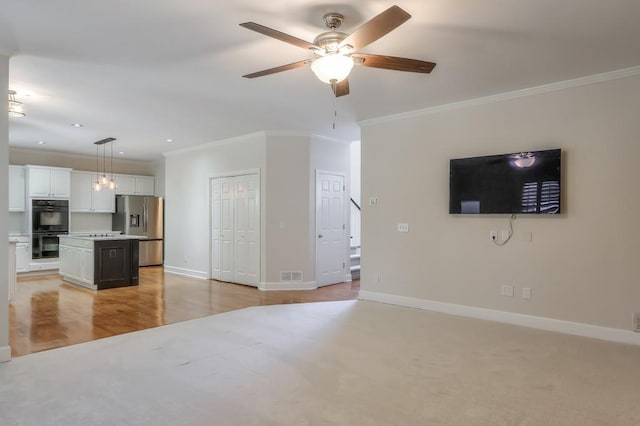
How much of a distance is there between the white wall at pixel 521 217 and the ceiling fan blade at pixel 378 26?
2.72m

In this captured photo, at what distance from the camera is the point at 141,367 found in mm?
3090

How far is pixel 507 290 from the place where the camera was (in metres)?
4.40

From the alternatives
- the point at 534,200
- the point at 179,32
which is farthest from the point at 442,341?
the point at 179,32

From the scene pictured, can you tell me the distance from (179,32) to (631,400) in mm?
4140

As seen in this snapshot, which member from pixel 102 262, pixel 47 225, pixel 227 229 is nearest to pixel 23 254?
Answer: pixel 47 225

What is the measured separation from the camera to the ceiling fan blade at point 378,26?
2.09 meters

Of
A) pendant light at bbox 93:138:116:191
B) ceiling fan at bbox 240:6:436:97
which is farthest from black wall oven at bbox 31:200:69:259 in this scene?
ceiling fan at bbox 240:6:436:97

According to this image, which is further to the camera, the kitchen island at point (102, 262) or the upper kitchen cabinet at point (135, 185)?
the upper kitchen cabinet at point (135, 185)

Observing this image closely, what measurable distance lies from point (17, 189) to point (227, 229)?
4.57m

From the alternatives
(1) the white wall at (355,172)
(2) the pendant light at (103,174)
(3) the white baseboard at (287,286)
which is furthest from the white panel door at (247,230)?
(1) the white wall at (355,172)

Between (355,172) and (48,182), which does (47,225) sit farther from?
(355,172)

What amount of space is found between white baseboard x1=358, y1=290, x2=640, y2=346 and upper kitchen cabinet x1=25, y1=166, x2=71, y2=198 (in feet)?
22.9

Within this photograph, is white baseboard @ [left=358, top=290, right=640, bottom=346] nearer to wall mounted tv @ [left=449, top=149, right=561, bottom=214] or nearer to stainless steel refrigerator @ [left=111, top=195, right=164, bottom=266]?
wall mounted tv @ [left=449, top=149, right=561, bottom=214]

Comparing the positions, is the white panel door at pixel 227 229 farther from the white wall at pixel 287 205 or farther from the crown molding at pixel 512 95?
the crown molding at pixel 512 95
